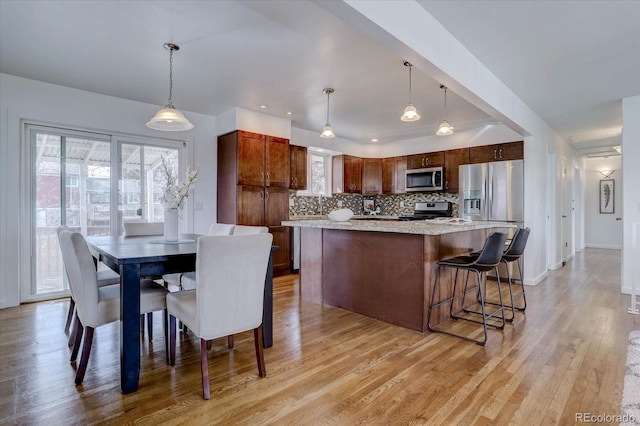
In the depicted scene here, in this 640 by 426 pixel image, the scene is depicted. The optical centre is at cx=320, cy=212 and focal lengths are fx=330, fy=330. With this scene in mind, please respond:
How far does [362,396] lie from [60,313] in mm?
3215

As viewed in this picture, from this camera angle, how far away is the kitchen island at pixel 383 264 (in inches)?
113

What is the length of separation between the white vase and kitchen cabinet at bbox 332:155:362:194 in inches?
165

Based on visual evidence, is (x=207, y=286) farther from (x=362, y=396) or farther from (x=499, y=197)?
(x=499, y=197)

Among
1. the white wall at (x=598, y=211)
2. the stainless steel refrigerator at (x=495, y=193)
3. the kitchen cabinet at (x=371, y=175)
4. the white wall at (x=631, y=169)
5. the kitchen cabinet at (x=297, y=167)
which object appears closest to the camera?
the white wall at (x=631, y=169)

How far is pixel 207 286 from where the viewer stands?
182cm

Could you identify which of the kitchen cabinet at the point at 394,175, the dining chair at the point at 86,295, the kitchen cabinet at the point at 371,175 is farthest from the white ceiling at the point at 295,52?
the kitchen cabinet at the point at 371,175

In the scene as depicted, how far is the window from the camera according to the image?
638 cm

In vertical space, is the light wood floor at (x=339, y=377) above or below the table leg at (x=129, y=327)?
below

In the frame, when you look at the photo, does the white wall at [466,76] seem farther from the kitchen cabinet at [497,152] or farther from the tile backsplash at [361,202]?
the tile backsplash at [361,202]

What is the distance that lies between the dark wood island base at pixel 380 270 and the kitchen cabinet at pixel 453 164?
1921 mm

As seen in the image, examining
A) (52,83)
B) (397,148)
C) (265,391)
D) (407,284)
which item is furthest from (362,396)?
(397,148)

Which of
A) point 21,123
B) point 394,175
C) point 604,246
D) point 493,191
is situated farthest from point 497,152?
point 21,123

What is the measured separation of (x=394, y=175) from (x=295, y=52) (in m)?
4.16

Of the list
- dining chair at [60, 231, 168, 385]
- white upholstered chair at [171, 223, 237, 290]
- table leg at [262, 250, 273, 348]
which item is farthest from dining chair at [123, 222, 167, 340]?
table leg at [262, 250, 273, 348]
